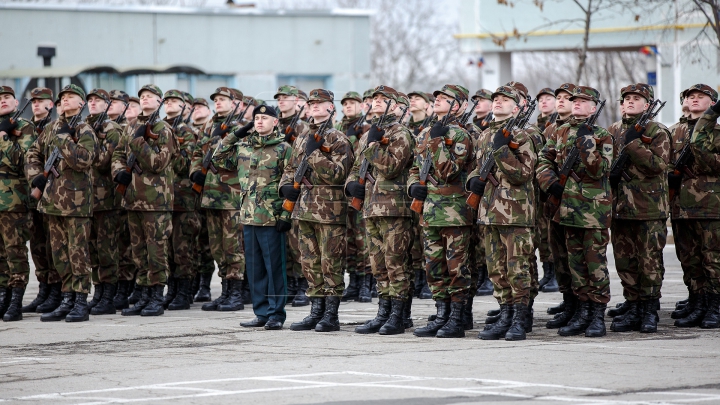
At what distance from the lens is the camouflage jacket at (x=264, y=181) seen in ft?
36.6

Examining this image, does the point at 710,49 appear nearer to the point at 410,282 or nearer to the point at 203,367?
the point at 410,282

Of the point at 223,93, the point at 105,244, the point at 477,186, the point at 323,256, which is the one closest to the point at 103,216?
the point at 105,244

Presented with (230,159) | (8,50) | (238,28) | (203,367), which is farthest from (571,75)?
(203,367)

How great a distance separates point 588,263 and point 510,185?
3.48 feet

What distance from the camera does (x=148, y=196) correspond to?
12.7 metres

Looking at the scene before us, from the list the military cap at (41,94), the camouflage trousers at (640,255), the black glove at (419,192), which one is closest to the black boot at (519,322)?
the camouflage trousers at (640,255)

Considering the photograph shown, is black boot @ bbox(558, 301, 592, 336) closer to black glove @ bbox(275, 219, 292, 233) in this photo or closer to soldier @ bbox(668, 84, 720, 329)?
soldier @ bbox(668, 84, 720, 329)

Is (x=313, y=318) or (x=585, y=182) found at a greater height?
(x=585, y=182)

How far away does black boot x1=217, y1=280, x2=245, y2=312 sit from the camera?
43.1 feet

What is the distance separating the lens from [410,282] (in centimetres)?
1081

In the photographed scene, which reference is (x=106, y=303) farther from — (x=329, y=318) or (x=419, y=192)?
(x=419, y=192)

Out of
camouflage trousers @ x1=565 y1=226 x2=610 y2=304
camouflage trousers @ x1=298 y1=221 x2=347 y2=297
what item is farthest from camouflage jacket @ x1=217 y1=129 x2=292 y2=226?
camouflage trousers @ x1=565 y1=226 x2=610 y2=304

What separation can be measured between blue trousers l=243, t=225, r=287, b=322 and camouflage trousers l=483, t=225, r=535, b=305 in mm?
2135

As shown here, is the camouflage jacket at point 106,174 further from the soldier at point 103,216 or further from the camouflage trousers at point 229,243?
the camouflage trousers at point 229,243
